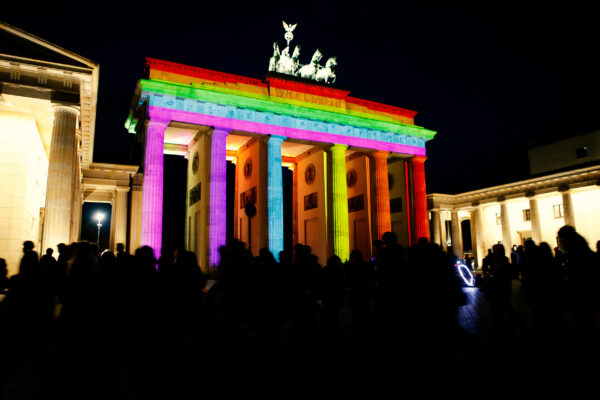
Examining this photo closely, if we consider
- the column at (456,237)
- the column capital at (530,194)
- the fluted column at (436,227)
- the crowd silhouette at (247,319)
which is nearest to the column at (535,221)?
the column capital at (530,194)

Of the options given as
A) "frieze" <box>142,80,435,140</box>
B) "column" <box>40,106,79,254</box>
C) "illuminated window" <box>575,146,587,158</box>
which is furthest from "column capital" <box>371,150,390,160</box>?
"column" <box>40,106,79,254</box>

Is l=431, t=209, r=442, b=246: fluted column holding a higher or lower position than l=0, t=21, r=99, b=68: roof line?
lower

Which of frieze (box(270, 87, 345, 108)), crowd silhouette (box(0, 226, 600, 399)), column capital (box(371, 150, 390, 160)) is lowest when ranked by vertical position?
crowd silhouette (box(0, 226, 600, 399))

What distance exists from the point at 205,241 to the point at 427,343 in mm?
20491

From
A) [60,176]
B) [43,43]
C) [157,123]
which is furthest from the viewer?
[157,123]

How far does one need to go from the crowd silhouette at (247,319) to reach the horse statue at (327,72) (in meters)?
24.4

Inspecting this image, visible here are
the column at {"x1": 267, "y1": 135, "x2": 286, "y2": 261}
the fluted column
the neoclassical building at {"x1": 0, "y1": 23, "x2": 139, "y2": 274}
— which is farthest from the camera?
the fluted column

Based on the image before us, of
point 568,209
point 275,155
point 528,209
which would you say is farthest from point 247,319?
point 528,209

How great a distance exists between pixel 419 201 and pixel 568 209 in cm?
1173

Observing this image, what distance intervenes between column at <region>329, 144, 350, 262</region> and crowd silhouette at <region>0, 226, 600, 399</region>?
66.4 feet

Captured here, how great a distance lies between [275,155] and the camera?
85.9 ft

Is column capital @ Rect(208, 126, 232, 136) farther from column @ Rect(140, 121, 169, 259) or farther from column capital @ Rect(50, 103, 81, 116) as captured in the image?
column capital @ Rect(50, 103, 81, 116)

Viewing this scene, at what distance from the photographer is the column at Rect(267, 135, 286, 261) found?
989 inches

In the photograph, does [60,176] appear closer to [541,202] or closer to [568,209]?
[568,209]
